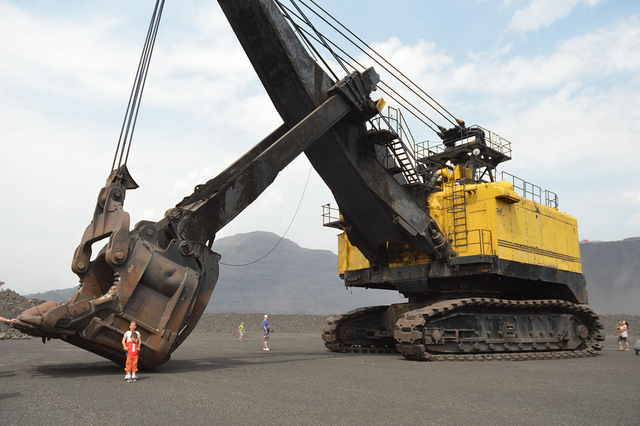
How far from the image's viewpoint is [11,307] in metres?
27.2

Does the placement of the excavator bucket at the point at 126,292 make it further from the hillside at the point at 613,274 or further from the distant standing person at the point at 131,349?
the hillside at the point at 613,274

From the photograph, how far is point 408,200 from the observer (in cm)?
1317

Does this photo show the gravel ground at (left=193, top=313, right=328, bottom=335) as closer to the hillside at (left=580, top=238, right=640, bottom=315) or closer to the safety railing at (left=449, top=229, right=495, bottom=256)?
the safety railing at (left=449, top=229, right=495, bottom=256)

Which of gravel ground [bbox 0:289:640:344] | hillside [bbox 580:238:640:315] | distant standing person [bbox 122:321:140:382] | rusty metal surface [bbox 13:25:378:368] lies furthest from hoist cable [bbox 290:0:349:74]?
hillside [bbox 580:238:640:315]

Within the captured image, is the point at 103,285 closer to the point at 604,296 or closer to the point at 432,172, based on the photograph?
the point at 432,172

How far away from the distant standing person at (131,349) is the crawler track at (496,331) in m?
6.16

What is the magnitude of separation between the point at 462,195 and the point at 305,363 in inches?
248

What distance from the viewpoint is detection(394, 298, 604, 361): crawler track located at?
11.7 meters

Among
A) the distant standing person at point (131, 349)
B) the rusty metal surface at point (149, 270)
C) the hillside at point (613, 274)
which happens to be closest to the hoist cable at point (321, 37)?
the rusty metal surface at point (149, 270)

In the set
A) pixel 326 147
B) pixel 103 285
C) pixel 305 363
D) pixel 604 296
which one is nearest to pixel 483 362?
pixel 305 363

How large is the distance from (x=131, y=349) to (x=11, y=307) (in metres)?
24.1

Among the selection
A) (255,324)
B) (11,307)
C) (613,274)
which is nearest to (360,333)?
(255,324)

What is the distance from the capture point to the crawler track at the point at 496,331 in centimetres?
1170

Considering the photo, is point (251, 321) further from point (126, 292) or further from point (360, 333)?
point (126, 292)
